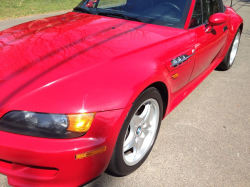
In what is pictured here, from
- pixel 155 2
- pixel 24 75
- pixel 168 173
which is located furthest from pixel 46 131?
pixel 155 2

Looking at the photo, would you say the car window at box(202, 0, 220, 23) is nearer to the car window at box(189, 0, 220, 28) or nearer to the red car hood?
the car window at box(189, 0, 220, 28)

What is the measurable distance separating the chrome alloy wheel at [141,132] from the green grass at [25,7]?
787 cm

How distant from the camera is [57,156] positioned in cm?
149

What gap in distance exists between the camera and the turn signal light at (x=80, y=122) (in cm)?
153

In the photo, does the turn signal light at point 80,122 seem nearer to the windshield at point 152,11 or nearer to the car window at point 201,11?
the windshield at point 152,11

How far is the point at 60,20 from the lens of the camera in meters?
2.88

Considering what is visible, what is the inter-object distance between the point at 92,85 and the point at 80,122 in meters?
0.27

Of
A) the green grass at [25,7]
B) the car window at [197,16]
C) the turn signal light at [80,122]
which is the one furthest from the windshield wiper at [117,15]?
the green grass at [25,7]

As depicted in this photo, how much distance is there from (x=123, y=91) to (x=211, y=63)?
217 centimetres

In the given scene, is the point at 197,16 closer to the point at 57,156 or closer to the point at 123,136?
the point at 123,136

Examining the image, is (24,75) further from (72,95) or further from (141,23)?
(141,23)

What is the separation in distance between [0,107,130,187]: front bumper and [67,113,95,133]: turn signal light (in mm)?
31

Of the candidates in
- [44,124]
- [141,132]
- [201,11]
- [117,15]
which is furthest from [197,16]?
[44,124]

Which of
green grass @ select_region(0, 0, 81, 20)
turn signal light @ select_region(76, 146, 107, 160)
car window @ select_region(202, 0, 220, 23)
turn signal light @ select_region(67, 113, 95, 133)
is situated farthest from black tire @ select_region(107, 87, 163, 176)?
green grass @ select_region(0, 0, 81, 20)
